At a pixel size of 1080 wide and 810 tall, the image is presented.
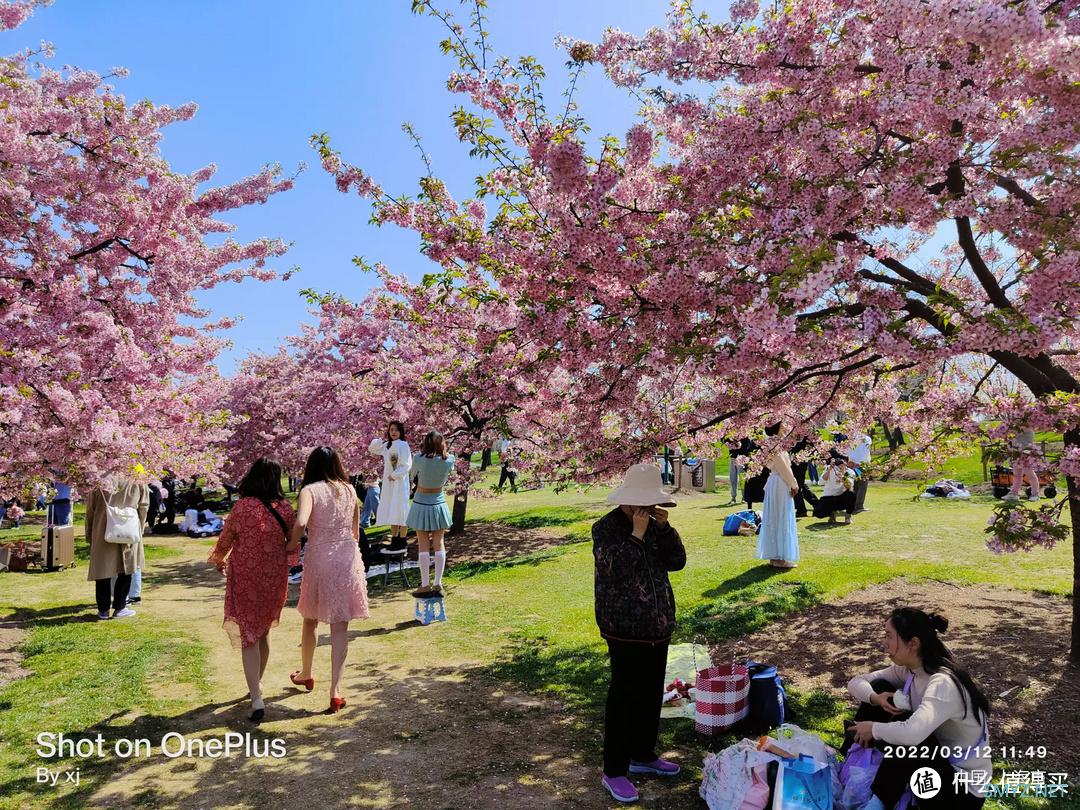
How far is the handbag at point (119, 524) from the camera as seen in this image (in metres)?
8.35

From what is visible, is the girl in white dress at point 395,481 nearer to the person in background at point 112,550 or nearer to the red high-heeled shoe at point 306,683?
the person in background at point 112,550

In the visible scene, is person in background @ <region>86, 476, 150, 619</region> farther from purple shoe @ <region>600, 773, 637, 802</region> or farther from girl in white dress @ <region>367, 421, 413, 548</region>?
purple shoe @ <region>600, 773, 637, 802</region>

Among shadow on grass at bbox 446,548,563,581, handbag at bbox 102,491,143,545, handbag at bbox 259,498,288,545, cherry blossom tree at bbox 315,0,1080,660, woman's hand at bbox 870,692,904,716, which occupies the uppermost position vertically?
cherry blossom tree at bbox 315,0,1080,660

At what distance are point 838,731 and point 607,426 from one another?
12.6ft

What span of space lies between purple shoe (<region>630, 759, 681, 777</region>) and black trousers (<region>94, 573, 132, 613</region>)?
7709 millimetres

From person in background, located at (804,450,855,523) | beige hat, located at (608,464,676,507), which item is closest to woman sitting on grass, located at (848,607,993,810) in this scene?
beige hat, located at (608,464,676,507)

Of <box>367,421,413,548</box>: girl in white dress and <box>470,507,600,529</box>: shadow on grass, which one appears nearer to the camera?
<box>367,421,413,548</box>: girl in white dress

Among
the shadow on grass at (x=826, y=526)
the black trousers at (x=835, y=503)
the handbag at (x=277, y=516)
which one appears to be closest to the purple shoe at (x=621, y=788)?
the handbag at (x=277, y=516)

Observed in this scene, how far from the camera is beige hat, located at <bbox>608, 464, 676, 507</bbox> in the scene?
4219 mm

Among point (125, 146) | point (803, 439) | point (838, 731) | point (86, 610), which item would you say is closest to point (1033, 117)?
point (803, 439)

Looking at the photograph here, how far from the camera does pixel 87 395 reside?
7.08m

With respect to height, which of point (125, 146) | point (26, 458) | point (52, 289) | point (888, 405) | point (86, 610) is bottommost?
point (86, 610)

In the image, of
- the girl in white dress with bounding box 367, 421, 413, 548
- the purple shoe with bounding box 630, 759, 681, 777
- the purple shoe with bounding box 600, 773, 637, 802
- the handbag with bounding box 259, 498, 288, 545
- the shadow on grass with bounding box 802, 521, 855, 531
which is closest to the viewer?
the purple shoe with bounding box 600, 773, 637, 802

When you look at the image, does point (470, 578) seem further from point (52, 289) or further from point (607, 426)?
point (52, 289)
